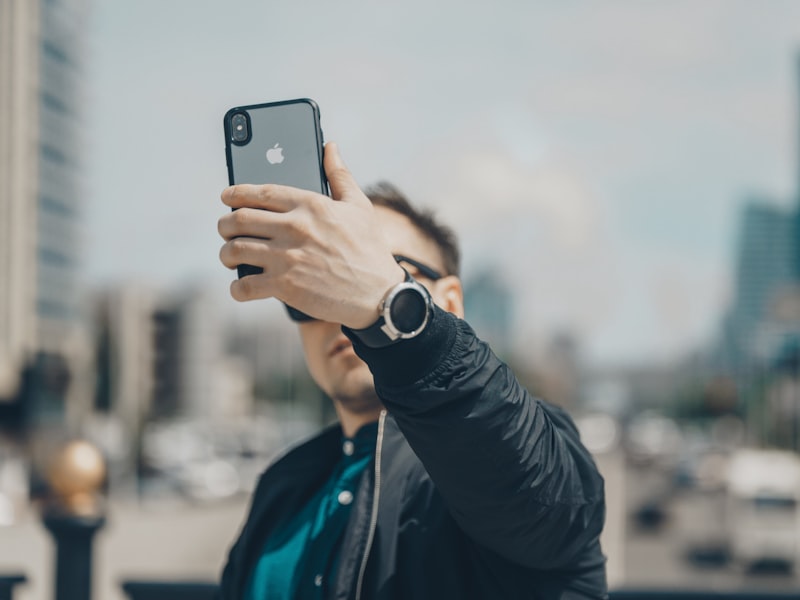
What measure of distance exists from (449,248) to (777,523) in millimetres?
22748

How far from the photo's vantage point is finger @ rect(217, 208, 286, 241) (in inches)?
54.5

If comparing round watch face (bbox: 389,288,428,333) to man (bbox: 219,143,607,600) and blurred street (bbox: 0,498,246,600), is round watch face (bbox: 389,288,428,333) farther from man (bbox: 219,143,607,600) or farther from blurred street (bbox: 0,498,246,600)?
blurred street (bbox: 0,498,246,600)

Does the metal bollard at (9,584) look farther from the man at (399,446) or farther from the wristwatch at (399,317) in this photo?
the wristwatch at (399,317)

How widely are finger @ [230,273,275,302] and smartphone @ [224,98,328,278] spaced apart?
0.67ft

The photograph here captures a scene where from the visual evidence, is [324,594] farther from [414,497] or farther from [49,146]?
[49,146]

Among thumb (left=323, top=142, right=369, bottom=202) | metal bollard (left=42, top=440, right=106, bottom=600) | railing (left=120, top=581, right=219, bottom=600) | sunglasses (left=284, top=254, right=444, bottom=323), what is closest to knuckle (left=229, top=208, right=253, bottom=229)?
thumb (left=323, top=142, right=369, bottom=202)

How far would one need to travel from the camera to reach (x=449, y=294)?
2.00 metres

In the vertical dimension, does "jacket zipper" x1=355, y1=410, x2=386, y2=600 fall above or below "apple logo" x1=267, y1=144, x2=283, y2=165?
below

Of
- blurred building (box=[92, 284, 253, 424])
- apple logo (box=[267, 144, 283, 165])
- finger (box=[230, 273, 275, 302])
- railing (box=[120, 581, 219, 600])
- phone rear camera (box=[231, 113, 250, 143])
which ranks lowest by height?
railing (box=[120, 581, 219, 600])

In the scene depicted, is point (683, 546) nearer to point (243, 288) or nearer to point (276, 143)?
point (276, 143)

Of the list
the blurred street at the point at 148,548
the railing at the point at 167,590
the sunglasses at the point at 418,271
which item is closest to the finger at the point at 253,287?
the sunglasses at the point at 418,271

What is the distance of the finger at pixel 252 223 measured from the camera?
1385mm

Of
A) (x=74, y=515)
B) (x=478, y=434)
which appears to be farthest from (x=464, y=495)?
(x=74, y=515)

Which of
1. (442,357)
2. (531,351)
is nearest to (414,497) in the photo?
(442,357)
